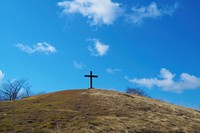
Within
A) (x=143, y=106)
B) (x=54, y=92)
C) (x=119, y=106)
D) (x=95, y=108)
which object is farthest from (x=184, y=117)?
(x=54, y=92)

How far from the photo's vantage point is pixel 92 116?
2127cm

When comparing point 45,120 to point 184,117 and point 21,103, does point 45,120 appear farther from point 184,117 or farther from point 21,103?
point 184,117

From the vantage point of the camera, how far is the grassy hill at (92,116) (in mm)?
19047

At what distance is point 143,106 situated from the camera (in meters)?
26.2

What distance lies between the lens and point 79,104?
81.3 ft

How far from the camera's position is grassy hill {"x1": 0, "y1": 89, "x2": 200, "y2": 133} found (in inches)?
750

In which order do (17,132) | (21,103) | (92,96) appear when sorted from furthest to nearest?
(92,96)
(21,103)
(17,132)

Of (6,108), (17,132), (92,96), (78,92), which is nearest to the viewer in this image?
(17,132)

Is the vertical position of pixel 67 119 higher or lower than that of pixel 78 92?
lower

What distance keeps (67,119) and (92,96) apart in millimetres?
7595

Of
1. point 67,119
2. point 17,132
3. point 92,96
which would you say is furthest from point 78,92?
point 17,132

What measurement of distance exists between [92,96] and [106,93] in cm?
202

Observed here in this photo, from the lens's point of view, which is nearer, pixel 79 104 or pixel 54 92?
pixel 79 104

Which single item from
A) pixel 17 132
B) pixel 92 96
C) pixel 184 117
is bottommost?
pixel 17 132
